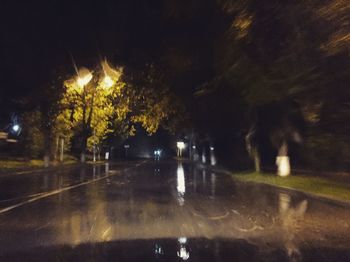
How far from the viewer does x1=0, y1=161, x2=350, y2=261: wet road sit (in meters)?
9.71

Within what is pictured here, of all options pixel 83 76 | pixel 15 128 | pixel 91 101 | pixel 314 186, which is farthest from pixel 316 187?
pixel 15 128

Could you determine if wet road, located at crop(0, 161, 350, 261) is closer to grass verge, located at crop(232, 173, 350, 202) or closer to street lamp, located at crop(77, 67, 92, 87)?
grass verge, located at crop(232, 173, 350, 202)

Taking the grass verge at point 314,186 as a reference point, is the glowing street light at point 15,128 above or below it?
above

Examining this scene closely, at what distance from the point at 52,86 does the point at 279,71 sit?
42298 millimetres

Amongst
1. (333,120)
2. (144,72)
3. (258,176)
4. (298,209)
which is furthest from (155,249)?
(258,176)

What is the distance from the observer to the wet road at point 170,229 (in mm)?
9711

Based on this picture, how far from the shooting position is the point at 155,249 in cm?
1005

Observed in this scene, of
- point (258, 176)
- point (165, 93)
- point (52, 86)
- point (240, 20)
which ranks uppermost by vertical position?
point (52, 86)

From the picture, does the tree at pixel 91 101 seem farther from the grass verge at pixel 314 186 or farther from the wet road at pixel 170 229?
the wet road at pixel 170 229

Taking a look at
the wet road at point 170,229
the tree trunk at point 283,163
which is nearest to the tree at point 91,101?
the tree trunk at point 283,163

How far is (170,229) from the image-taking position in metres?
12.5

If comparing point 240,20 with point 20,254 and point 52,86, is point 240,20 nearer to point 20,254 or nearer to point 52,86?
point 20,254

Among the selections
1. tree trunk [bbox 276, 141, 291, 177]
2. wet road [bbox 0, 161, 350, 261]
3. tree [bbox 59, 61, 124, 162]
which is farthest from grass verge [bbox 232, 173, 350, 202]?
tree [bbox 59, 61, 124, 162]

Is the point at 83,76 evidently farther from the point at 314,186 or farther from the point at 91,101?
the point at 314,186
